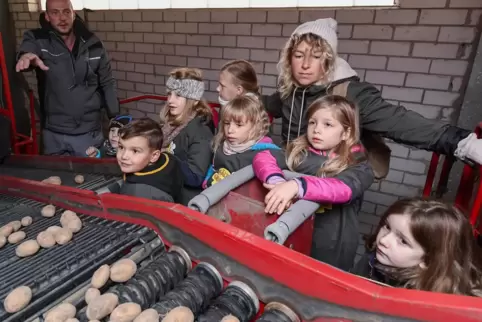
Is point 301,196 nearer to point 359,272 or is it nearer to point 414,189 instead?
point 359,272

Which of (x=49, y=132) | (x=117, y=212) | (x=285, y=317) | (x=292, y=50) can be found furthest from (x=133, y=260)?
(x=49, y=132)

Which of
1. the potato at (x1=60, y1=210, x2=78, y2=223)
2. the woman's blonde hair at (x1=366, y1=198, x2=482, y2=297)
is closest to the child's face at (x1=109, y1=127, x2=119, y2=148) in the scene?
the potato at (x1=60, y1=210, x2=78, y2=223)

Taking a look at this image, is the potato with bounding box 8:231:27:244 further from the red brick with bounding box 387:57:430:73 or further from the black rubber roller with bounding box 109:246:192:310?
the red brick with bounding box 387:57:430:73

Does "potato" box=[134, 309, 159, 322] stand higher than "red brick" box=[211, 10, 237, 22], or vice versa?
"red brick" box=[211, 10, 237, 22]

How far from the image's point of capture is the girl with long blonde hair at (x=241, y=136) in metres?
1.62

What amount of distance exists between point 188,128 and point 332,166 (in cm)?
86

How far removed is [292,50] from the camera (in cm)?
159

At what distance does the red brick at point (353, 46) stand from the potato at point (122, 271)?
7.46 feet

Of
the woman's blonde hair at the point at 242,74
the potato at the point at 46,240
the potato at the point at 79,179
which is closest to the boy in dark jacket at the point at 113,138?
the potato at the point at 79,179

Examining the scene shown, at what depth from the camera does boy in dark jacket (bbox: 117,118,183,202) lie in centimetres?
163

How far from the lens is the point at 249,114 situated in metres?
1.62

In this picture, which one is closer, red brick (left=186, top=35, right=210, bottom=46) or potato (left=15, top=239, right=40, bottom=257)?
potato (left=15, top=239, right=40, bottom=257)

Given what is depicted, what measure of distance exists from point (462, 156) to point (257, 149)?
31.2 inches

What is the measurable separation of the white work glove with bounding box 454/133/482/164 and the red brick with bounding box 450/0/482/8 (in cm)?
134
